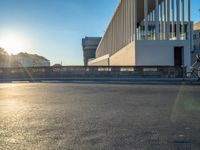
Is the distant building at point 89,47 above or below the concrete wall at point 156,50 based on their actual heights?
above

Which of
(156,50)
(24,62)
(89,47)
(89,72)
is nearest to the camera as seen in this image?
(89,72)

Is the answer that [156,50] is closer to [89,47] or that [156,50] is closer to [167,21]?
[167,21]

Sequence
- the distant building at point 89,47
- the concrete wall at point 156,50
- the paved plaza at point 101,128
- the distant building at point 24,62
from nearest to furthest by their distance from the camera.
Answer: the paved plaza at point 101,128, the concrete wall at point 156,50, the distant building at point 24,62, the distant building at point 89,47

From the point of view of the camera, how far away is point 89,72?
31422mm

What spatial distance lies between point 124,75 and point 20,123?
77.0 ft

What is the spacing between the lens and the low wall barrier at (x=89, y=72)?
94.0 feet

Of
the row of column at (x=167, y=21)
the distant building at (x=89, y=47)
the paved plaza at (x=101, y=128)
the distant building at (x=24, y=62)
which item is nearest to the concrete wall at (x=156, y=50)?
the row of column at (x=167, y=21)

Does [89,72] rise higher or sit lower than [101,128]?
higher

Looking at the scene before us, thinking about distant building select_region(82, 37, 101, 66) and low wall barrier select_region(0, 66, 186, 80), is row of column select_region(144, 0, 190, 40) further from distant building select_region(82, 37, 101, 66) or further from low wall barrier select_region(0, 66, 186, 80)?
distant building select_region(82, 37, 101, 66)

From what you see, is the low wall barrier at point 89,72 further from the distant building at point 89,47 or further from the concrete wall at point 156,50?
the distant building at point 89,47

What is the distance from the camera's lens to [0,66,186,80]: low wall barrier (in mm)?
28656


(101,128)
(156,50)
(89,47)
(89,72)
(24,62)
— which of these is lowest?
(101,128)

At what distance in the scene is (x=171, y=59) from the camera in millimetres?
35375

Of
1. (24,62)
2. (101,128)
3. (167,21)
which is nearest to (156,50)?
(167,21)
